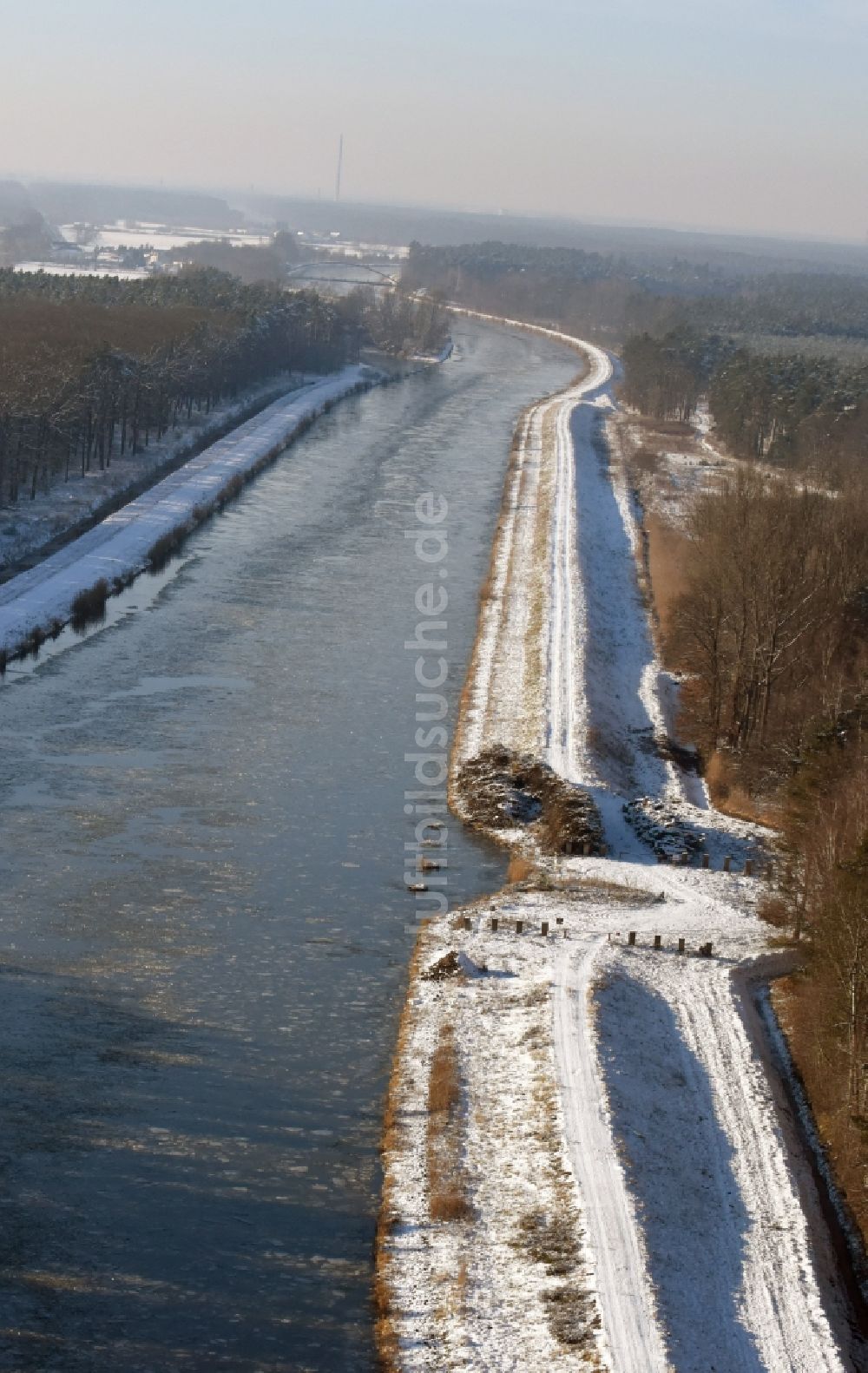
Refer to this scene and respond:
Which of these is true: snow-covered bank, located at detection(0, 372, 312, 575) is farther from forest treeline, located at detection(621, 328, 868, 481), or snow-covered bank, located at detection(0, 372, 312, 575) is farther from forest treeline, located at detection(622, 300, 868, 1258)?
forest treeline, located at detection(621, 328, 868, 481)

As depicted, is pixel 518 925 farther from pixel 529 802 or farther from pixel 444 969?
pixel 529 802

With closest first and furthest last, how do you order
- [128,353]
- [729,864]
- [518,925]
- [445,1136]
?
[445,1136] → [518,925] → [729,864] → [128,353]

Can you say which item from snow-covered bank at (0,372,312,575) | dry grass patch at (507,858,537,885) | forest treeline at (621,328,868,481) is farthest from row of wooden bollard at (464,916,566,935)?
forest treeline at (621,328,868,481)

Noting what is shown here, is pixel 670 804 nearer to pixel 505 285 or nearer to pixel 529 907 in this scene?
pixel 529 907

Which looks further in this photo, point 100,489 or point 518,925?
point 100,489

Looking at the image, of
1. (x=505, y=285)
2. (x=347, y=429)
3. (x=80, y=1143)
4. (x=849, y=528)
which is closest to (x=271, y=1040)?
(x=80, y=1143)

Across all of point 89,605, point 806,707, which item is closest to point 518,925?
point 806,707

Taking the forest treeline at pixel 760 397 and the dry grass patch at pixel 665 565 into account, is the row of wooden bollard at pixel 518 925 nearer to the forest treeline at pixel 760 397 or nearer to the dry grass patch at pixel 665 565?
the dry grass patch at pixel 665 565
